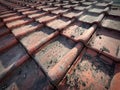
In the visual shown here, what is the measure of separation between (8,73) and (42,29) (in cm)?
128

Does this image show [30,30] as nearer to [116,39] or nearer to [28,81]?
[28,81]

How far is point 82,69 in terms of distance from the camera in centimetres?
132

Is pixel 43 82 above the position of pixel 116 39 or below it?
below

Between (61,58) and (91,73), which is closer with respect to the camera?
(91,73)

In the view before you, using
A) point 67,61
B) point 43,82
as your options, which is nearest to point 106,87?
point 67,61

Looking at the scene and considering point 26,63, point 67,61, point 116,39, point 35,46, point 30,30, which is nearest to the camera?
point 67,61

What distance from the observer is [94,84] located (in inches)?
44.5

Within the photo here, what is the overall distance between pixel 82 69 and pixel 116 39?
998 mm

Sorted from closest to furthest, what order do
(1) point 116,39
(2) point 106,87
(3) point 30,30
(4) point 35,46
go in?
1. (2) point 106,87
2. (4) point 35,46
3. (1) point 116,39
4. (3) point 30,30

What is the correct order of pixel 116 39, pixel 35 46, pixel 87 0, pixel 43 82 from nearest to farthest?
pixel 43 82 < pixel 35 46 < pixel 116 39 < pixel 87 0

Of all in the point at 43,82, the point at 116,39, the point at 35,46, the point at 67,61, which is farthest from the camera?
the point at 116,39

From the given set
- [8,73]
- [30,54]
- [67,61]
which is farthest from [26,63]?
[67,61]

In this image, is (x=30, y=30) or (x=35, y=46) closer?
(x=35, y=46)

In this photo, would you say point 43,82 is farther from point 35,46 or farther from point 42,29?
point 42,29
